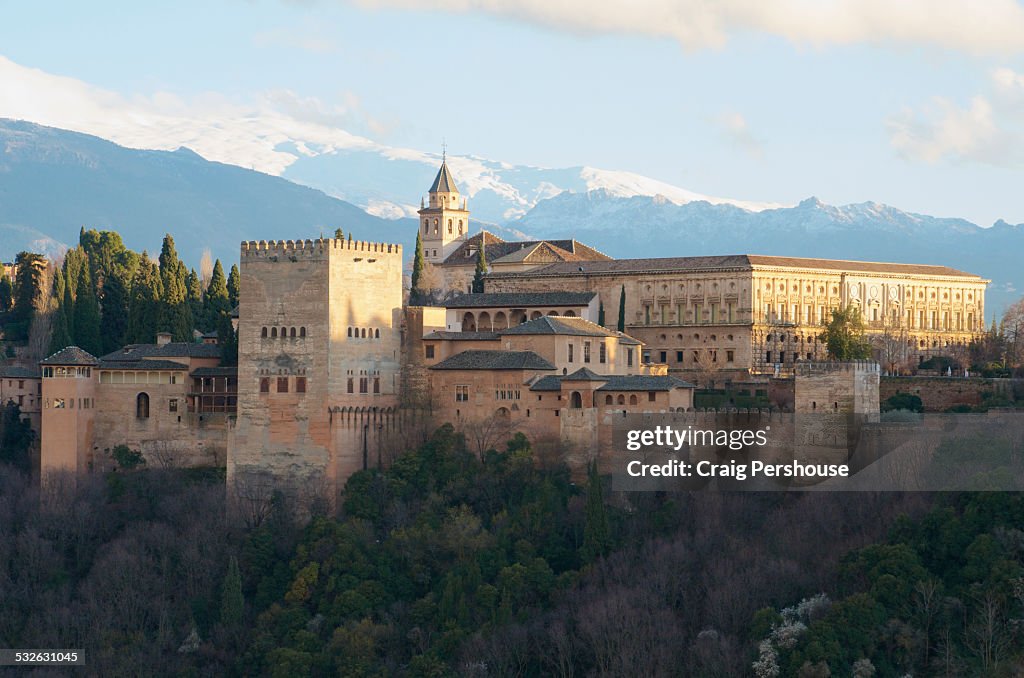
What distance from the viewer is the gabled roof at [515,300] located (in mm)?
68125

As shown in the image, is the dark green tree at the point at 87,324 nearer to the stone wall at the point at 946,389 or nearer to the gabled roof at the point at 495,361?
the gabled roof at the point at 495,361

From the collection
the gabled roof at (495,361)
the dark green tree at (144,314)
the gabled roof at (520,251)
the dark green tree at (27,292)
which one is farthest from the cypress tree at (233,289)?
the gabled roof at (495,361)

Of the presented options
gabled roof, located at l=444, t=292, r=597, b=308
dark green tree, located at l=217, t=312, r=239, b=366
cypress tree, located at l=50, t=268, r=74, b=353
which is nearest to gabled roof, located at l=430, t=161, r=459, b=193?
cypress tree, located at l=50, t=268, r=74, b=353

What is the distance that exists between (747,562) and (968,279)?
34.8 meters

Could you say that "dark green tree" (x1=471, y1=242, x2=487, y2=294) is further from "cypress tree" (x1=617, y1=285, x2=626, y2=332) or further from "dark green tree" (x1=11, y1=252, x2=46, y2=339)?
"dark green tree" (x1=11, y1=252, x2=46, y2=339)

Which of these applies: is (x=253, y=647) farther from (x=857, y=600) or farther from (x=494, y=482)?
(x=857, y=600)

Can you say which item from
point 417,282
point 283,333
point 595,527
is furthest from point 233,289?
point 595,527

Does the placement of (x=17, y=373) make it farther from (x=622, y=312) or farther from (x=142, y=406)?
(x=622, y=312)

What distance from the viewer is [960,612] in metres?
43.4

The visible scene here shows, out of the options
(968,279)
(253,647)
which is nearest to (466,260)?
(968,279)

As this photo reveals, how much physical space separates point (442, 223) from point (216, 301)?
86.8 ft

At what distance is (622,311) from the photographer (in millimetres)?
73500

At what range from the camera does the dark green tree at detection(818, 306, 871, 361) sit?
66.1 m

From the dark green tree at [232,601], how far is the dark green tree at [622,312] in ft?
81.5
